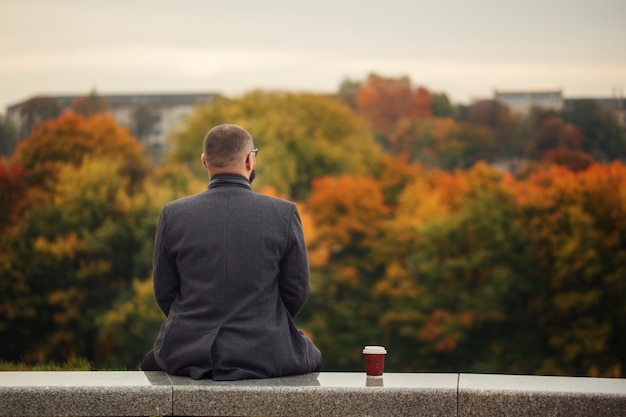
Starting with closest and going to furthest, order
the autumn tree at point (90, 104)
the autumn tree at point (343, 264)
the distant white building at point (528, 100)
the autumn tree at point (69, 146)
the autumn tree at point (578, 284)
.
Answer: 1. the autumn tree at point (578, 284)
2. the autumn tree at point (343, 264)
3. the autumn tree at point (69, 146)
4. the autumn tree at point (90, 104)
5. the distant white building at point (528, 100)

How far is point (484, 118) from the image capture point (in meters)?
75.5

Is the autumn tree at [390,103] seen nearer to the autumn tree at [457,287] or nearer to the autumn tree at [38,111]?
the autumn tree at [38,111]

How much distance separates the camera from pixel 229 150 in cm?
562

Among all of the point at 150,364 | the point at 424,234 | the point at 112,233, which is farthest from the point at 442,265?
the point at 150,364

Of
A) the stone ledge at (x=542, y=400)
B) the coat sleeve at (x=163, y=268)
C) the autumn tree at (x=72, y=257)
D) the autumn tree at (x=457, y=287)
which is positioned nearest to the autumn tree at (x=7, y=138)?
the autumn tree at (x=72, y=257)

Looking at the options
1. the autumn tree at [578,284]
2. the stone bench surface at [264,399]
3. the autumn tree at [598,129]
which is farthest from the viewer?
the autumn tree at [598,129]

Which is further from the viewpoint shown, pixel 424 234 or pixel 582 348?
pixel 424 234

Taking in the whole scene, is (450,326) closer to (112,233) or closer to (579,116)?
(112,233)

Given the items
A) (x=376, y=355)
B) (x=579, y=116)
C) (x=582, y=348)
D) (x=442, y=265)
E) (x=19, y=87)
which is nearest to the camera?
(x=376, y=355)

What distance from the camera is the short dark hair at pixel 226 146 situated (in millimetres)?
5590

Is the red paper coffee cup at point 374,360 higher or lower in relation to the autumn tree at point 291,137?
higher

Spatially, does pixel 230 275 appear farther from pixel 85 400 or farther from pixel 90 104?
pixel 90 104

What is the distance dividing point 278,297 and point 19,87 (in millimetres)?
75760

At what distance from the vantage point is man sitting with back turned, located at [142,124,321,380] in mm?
5523
